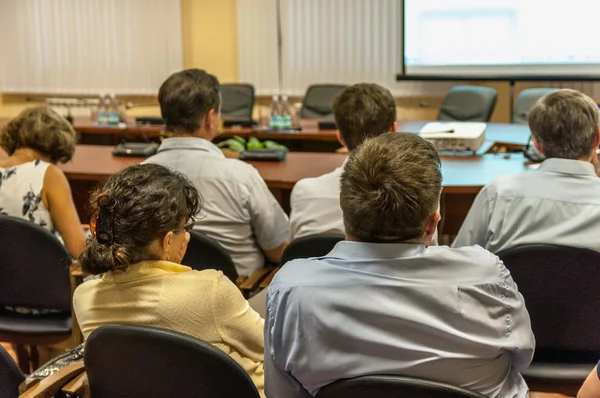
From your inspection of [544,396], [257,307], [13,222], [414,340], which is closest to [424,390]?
[414,340]

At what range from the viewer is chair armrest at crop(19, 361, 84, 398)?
1.43 m

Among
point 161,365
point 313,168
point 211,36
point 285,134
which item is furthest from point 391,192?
point 211,36

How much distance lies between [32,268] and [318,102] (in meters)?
3.60

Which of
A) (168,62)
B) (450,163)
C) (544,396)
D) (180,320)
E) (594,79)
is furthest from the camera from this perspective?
(168,62)

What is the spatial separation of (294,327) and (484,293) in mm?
337

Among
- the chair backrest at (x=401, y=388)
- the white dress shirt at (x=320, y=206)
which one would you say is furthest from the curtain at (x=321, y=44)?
the chair backrest at (x=401, y=388)

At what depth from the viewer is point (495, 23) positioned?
574 cm

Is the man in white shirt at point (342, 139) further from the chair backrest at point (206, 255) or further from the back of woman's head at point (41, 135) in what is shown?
the back of woman's head at point (41, 135)

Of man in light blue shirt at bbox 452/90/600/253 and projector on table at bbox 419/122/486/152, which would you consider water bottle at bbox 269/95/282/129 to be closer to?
projector on table at bbox 419/122/486/152

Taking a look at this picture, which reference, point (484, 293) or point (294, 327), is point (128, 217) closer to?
point (294, 327)

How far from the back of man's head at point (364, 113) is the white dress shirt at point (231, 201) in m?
0.34

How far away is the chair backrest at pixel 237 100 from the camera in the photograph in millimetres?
5508

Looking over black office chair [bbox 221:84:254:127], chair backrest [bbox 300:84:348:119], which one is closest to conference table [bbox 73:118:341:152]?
chair backrest [bbox 300:84:348:119]

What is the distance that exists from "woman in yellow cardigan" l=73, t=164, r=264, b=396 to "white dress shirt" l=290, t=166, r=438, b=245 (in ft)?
2.34
